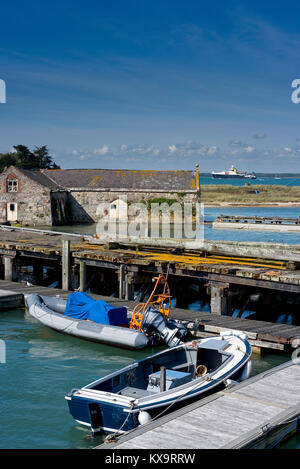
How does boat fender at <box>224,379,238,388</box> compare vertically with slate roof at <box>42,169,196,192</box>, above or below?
below

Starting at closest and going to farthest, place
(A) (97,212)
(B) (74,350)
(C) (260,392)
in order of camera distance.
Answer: (C) (260,392) → (B) (74,350) → (A) (97,212)

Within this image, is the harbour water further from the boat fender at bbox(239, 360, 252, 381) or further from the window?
the window

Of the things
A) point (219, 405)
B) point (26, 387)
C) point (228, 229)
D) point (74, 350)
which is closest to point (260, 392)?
point (219, 405)

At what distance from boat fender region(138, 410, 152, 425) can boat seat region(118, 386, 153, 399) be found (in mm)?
704

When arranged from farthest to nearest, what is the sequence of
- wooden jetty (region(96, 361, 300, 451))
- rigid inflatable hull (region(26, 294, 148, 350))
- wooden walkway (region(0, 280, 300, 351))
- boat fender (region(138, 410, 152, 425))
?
rigid inflatable hull (region(26, 294, 148, 350)) < wooden walkway (region(0, 280, 300, 351)) < boat fender (region(138, 410, 152, 425)) < wooden jetty (region(96, 361, 300, 451))

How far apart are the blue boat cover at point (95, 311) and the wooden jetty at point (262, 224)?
29327 mm

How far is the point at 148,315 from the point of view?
57.5 feet

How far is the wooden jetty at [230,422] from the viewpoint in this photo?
31.3ft

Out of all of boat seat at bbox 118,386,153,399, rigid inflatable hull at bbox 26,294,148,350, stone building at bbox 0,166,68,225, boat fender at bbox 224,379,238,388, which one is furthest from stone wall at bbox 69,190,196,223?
boat seat at bbox 118,386,153,399

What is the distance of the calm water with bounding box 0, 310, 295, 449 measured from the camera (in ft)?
36.9

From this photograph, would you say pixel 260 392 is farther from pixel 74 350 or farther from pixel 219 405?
pixel 74 350
